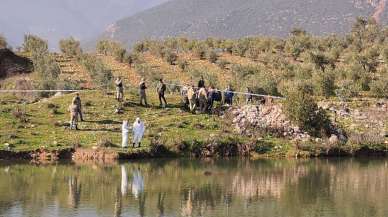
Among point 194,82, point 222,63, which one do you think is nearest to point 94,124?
point 194,82

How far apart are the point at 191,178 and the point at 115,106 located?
16.0 meters

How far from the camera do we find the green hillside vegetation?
47219mm

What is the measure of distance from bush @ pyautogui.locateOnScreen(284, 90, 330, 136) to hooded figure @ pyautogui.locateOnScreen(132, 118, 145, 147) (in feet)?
34.5

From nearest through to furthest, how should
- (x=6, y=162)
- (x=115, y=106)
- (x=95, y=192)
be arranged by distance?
1. (x=95, y=192)
2. (x=6, y=162)
3. (x=115, y=106)

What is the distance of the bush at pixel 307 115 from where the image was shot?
49.3 metres

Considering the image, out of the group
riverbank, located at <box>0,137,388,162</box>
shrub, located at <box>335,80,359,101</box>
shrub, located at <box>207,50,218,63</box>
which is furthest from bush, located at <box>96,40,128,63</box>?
riverbank, located at <box>0,137,388,162</box>

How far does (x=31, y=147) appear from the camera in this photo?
44531 millimetres

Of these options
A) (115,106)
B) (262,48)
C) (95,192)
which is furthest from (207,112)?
(262,48)

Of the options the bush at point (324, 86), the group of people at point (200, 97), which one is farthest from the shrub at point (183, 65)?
the group of people at point (200, 97)

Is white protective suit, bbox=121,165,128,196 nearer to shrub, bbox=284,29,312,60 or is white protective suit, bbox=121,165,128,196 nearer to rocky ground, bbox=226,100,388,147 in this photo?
rocky ground, bbox=226,100,388,147

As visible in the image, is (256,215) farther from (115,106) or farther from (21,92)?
(21,92)

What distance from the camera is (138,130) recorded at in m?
44.8

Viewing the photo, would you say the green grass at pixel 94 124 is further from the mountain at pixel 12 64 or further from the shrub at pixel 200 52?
the shrub at pixel 200 52

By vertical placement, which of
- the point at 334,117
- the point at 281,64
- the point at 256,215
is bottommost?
the point at 256,215
